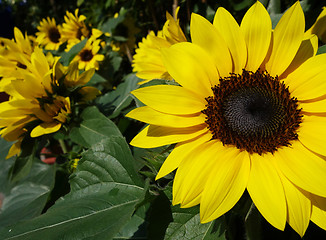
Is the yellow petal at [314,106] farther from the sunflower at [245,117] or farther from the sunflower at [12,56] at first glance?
the sunflower at [12,56]

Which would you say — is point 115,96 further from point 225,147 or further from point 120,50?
point 120,50

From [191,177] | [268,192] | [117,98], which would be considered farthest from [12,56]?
[268,192]

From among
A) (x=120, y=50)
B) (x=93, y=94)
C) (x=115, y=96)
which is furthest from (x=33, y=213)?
(x=120, y=50)

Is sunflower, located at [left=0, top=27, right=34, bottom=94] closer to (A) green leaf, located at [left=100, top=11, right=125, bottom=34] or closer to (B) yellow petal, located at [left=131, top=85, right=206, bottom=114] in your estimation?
(A) green leaf, located at [left=100, top=11, right=125, bottom=34]

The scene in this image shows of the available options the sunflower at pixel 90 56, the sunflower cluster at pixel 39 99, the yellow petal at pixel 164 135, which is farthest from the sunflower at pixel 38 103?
the sunflower at pixel 90 56

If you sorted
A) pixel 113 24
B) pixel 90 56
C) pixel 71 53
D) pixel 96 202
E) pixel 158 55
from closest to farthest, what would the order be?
pixel 96 202 → pixel 158 55 → pixel 71 53 → pixel 90 56 → pixel 113 24

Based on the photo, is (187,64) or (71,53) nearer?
(187,64)

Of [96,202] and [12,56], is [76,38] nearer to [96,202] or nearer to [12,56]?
[12,56]
